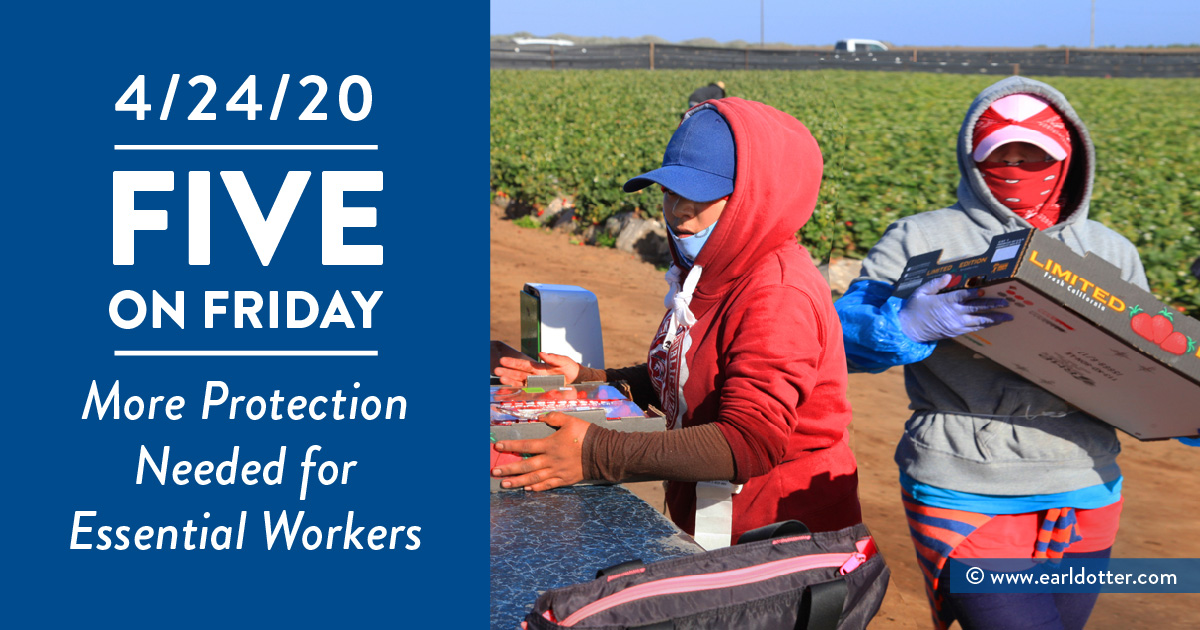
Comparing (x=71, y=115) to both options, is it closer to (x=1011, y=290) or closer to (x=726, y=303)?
(x=726, y=303)

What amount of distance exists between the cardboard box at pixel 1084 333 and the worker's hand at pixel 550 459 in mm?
949

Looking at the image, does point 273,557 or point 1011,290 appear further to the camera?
point 1011,290

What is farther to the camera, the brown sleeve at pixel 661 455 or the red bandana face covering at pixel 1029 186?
the red bandana face covering at pixel 1029 186

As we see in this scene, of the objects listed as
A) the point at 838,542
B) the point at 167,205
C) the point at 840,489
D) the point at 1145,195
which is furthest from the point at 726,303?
the point at 1145,195

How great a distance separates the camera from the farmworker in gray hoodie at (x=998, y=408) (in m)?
2.56

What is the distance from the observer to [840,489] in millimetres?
2295

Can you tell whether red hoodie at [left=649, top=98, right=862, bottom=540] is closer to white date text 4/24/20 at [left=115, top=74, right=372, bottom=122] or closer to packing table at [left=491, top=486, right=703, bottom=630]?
packing table at [left=491, top=486, right=703, bottom=630]

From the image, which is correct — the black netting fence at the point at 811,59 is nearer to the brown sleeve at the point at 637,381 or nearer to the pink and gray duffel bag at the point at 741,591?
the brown sleeve at the point at 637,381

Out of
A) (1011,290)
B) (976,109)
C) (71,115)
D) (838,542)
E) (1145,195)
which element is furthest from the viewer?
(1145,195)

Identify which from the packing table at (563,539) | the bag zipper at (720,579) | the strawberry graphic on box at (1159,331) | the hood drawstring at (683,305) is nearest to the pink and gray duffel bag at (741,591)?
the bag zipper at (720,579)

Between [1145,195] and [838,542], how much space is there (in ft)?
35.2

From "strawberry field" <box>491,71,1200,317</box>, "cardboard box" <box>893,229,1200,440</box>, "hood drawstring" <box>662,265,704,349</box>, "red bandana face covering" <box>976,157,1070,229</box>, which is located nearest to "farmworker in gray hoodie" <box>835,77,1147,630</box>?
"red bandana face covering" <box>976,157,1070,229</box>

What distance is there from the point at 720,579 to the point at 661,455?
0.51 metres

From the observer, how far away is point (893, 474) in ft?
20.4
